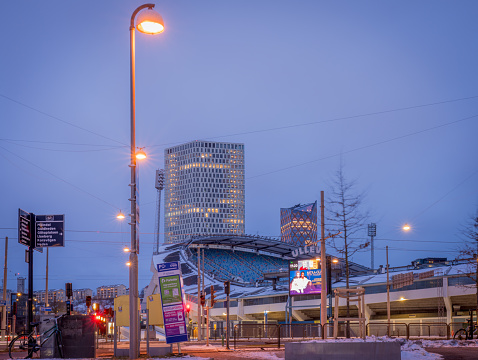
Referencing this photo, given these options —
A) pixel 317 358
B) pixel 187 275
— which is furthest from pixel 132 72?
pixel 187 275

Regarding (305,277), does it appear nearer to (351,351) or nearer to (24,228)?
(24,228)

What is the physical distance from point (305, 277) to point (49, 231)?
42.4 m

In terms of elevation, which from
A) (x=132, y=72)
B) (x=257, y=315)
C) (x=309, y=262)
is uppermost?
(x=132, y=72)

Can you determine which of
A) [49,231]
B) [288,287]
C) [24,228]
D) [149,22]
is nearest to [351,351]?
[149,22]

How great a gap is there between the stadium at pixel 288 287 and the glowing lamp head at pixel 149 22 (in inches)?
1541

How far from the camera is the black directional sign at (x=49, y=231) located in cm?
3525

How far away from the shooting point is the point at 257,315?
9912 cm

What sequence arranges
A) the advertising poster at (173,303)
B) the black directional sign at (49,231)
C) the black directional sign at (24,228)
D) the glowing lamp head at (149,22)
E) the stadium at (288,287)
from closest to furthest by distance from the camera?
the glowing lamp head at (149,22) → the advertising poster at (173,303) → the black directional sign at (24,228) → the black directional sign at (49,231) → the stadium at (288,287)

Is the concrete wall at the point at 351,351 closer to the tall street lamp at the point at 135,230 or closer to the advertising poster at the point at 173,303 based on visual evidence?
the tall street lamp at the point at 135,230

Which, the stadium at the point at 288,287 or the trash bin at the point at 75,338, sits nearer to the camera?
the trash bin at the point at 75,338

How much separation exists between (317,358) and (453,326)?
126 ft

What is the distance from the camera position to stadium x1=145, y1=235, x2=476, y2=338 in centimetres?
6806

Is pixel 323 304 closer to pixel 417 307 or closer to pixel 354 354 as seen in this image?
pixel 354 354

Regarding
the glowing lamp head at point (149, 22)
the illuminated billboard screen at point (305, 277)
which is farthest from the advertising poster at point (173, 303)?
the illuminated billboard screen at point (305, 277)
